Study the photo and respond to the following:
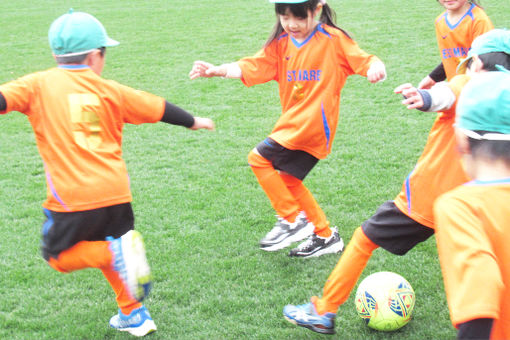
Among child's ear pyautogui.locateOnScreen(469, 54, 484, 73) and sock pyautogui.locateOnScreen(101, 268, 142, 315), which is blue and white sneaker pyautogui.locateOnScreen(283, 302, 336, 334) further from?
child's ear pyautogui.locateOnScreen(469, 54, 484, 73)

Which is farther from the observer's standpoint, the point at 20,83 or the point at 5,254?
the point at 5,254

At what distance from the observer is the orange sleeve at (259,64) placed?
4.25m

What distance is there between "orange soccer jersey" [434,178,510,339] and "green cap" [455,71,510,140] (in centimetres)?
17

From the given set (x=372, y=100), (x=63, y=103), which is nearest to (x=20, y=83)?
(x=63, y=103)

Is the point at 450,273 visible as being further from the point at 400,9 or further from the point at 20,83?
the point at 400,9

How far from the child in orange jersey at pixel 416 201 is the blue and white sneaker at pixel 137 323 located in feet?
2.71

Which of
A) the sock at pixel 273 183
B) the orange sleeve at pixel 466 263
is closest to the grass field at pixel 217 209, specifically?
the sock at pixel 273 183

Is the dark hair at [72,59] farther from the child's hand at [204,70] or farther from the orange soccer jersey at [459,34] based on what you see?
the orange soccer jersey at [459,34]

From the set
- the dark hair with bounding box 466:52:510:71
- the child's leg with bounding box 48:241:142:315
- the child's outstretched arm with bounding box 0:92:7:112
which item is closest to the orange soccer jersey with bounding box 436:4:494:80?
the dark hair with bounding box 466:52:510:71

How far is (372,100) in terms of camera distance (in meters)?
8.16

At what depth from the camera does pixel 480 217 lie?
1897 mm

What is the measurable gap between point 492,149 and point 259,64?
2.56 metres

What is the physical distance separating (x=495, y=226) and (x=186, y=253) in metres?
2.95

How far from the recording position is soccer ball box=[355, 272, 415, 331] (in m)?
3.37
